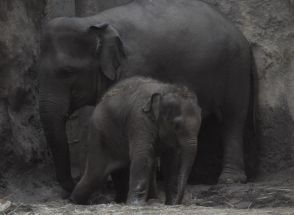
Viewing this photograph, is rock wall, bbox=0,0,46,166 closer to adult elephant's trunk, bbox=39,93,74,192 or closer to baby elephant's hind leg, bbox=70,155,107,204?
adult elephant's trunk, bbox=39,93,74,192

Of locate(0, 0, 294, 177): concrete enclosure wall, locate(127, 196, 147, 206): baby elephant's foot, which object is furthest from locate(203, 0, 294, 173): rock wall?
locate(127, 196, 147, 206): baby elephant's foot

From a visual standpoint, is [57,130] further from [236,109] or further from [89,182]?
[236,109]

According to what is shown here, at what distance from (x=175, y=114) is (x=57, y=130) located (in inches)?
69.0

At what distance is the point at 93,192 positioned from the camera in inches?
414

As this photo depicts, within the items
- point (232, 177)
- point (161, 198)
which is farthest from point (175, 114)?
point (232, 177)

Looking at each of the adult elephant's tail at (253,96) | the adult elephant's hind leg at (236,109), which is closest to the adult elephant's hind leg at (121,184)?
the adult elephant's hind leg at (236,109)

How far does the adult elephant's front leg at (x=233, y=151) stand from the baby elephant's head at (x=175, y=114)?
6.81 feet

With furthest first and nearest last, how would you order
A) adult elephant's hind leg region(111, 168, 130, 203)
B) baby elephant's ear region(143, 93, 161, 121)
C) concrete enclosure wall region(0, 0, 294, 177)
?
concrete enclosure wall region(0, 0, 294, 177) < adult elephant's hind leg region(111, 168, 130, 203) < baby elephant's ear region(143, 93, 161, 121)

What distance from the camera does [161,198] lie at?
11.0 meters

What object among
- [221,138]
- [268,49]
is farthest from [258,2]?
[221,138]

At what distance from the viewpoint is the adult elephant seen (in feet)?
36.9

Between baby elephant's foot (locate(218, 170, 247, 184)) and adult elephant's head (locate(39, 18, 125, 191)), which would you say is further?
baby elephant's foot (locate(218, 170, 247, 184))

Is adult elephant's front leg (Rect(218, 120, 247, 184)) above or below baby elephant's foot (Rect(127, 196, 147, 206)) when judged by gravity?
below

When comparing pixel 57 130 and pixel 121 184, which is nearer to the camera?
pixel 121 184
